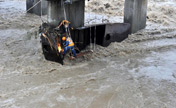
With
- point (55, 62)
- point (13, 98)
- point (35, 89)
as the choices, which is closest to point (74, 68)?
point (55, 62)

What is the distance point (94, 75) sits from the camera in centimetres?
1054

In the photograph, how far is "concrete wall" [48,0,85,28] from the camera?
11.9 m

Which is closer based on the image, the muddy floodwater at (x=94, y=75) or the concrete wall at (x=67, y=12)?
the muddy floodwater at (x=94, y=75)

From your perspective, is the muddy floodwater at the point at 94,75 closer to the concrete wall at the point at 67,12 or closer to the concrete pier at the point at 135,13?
the concrete pier at the point at 135,13

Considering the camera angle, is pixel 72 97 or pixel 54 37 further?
pixel 54 37

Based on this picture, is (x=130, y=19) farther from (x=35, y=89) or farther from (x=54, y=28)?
(x=35, y=89)

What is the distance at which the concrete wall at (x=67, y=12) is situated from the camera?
11.9m

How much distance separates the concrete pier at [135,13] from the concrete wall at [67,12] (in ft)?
15.2

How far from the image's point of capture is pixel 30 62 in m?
11.5

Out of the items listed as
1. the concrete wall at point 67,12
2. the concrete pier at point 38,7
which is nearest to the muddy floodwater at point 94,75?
the concrete wall at point 67,12

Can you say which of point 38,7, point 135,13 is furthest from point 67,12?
point 38,7

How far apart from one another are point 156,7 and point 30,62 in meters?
17.6

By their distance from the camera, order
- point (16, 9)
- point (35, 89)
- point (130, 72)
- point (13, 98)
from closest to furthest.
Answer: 1. point (13, 98)
2. point (35, 89)
3. point (130, 72)
4. point (16, 9)

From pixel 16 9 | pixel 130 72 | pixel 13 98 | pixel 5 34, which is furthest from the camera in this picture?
pixel 16 9
